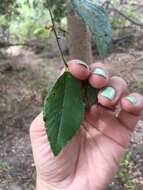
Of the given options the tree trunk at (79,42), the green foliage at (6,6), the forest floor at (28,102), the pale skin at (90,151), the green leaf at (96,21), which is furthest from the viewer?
the green foliage at (6,6)

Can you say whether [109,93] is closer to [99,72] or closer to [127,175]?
[99,72]

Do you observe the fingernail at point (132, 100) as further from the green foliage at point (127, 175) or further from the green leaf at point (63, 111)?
the green foliage at point (127, 175)

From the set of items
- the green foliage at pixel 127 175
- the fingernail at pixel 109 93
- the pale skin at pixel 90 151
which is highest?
the fingernail at pixel 109 93

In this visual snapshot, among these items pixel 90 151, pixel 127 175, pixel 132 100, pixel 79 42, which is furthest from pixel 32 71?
pixel 132 100

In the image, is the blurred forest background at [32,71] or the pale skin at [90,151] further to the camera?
the blurred forest background at [32,71]

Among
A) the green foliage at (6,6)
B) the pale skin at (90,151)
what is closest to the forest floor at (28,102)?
the green foliage at (6,6)
